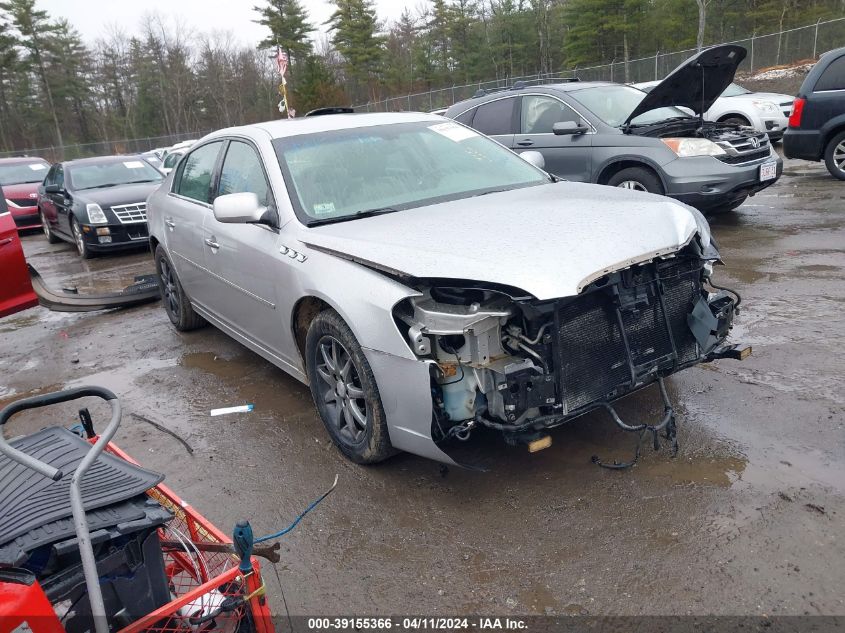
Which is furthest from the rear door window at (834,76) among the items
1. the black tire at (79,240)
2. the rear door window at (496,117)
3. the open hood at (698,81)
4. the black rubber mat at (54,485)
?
the black tire at (79,240)

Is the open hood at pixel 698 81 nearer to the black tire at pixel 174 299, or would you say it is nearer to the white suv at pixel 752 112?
the black tire at pixel 174 299

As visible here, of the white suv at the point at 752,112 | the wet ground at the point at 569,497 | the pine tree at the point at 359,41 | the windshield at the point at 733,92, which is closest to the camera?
the wet ground at the point at 569,497

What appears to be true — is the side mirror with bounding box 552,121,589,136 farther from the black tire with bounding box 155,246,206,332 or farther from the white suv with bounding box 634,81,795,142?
the white suv with bounding box 634,81,795,142

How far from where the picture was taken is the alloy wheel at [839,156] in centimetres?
999

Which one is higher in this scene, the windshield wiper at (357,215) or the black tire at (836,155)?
the windshield wiper at (357,215)

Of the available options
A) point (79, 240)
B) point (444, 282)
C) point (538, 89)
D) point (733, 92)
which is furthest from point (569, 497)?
point (733, 92)

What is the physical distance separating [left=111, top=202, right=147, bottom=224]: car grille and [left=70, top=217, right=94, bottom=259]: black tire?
29.1 inches

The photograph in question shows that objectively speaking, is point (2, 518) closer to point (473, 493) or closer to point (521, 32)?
point (473, 493)

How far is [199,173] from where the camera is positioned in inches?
206

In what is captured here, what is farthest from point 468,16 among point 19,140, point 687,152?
point 687,152

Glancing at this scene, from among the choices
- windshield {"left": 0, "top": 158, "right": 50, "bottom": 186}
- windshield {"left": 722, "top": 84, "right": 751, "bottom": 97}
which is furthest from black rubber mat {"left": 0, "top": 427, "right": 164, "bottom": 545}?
windshield {"left": 0, "top": 158, "right": 50, "bottom": 186}

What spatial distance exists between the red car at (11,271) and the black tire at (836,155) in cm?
1061

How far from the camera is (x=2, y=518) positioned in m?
1.79

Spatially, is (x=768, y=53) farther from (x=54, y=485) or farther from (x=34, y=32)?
(x=34, y=32)
